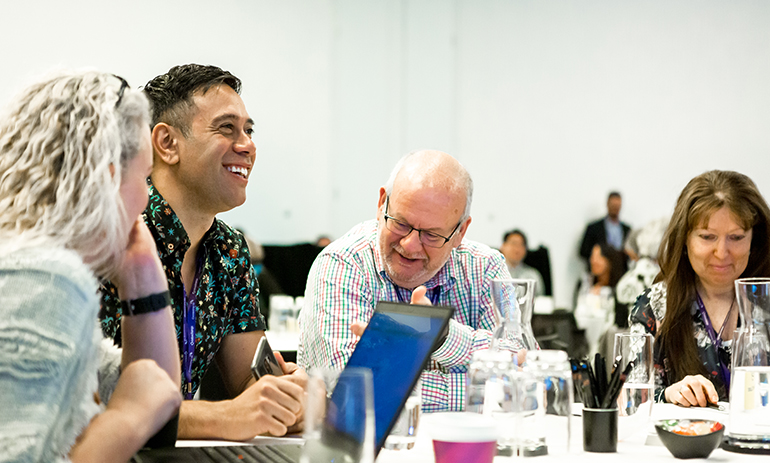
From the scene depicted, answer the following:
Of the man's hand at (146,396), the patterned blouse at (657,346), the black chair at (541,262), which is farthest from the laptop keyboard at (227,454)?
the black chair at (541,262)

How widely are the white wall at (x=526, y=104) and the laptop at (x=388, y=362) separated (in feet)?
22.0

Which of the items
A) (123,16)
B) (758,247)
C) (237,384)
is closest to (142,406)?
(237,384)

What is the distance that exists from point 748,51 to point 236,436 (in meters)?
9.11

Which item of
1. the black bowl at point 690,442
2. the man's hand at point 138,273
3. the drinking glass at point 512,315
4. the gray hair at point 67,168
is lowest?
the black bowl at point 690,442

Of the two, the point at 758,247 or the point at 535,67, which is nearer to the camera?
the point at 758,247

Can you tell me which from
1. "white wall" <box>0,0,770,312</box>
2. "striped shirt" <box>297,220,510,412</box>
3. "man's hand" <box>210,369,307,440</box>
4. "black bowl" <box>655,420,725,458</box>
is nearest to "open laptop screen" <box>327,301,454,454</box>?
"man's hand" <box>210,369,307,440</box>

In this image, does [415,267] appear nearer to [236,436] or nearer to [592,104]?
[236,436]

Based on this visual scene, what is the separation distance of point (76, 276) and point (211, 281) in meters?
1.03

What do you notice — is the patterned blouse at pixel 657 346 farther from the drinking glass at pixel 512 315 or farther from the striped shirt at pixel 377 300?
the drinking glass at pixel 512 315

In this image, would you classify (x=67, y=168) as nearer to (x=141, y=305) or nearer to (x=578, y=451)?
(x=141, y=305)

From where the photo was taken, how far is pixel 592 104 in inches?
356

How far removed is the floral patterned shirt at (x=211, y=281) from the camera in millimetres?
1939

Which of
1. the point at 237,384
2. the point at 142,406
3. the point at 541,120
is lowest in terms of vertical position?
the point at 237,384

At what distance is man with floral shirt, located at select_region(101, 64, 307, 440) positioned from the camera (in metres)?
1.96
